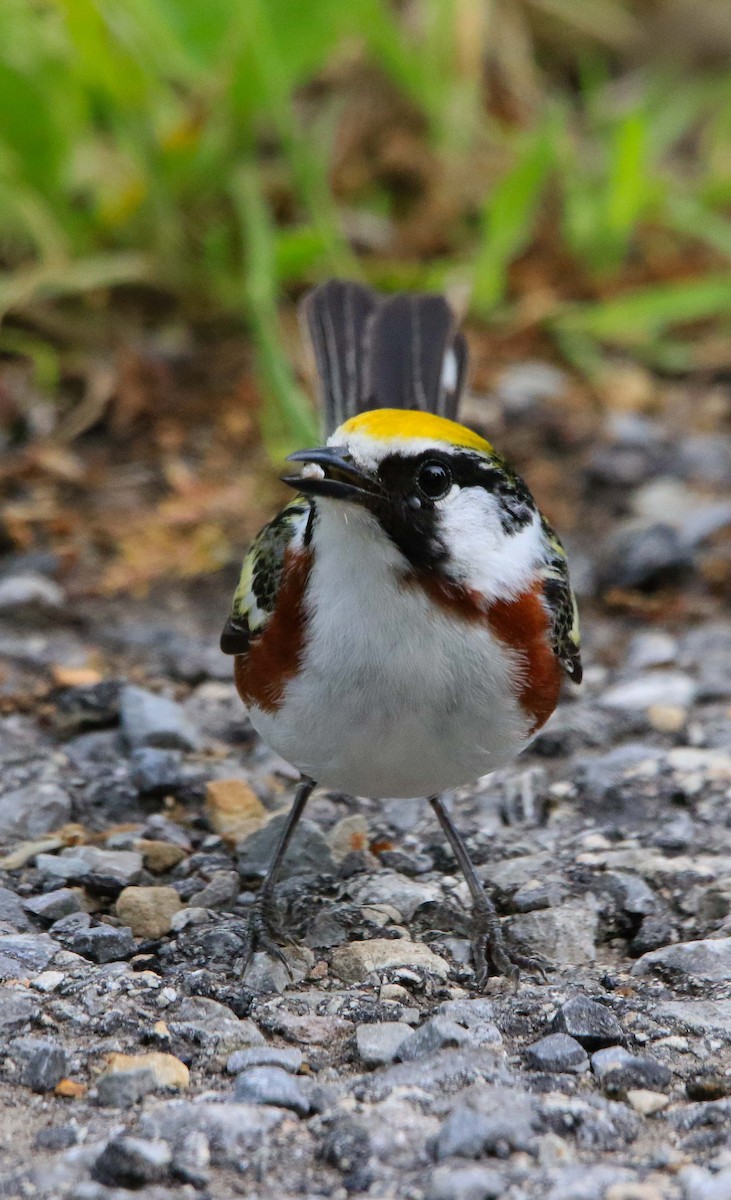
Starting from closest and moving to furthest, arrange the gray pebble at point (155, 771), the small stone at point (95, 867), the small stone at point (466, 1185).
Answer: the small stone at point (466, 1185), the small stone at point (95, 867), the gray pebble at point (155, 771)

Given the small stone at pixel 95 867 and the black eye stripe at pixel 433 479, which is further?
the small stone at pixel 95 867

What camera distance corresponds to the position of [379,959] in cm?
388

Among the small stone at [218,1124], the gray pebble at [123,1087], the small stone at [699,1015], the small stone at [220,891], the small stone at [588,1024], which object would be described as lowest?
the small stone at [218,1124]

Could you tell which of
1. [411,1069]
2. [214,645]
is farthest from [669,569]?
[411,1069]

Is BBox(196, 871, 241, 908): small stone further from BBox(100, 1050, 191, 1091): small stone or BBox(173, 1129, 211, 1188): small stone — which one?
BBox(173, 1129, 211, 1188): small stone

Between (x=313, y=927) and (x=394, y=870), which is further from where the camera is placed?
(x=394, y=870)

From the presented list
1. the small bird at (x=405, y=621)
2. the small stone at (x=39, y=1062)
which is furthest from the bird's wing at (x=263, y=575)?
the small stone at (x=39, y=1062)

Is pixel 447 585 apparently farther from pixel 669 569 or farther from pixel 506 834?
pixel 669 569

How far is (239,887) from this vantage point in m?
4.37

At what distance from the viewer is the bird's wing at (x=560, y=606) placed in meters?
3.95

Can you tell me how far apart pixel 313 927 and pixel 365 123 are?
5528 mm

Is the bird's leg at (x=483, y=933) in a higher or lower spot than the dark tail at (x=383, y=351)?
lower

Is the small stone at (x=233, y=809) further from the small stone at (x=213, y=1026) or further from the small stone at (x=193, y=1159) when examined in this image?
→ the small stone at (x=193, y=1159)

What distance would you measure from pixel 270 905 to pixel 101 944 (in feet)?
1.66
